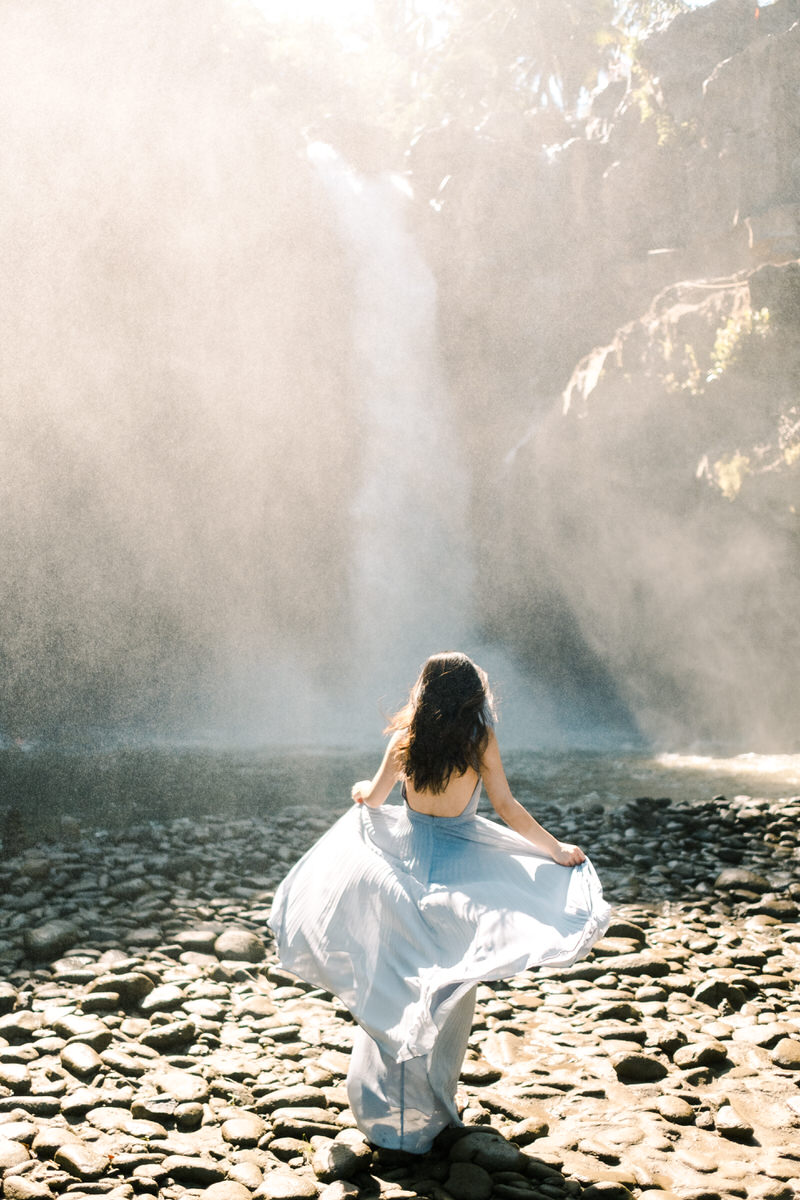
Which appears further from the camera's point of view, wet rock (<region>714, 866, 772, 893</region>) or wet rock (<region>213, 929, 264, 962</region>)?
wet rock (<region>714, 866, 772, 893</region>)

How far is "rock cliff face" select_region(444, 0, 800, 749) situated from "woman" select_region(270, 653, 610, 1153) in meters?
13.5

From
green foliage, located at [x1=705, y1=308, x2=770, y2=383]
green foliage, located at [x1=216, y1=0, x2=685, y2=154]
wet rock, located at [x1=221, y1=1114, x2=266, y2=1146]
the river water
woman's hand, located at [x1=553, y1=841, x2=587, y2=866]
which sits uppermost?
green foliage, located at [x1=216, y1=0, x2=685, y2=154]

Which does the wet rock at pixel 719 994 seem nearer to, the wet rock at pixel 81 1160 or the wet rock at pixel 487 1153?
the wet rock at pixel 487 1153

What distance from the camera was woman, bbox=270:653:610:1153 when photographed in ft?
9.15

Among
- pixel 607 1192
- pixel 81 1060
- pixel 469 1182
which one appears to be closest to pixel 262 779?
pixel 81 1060

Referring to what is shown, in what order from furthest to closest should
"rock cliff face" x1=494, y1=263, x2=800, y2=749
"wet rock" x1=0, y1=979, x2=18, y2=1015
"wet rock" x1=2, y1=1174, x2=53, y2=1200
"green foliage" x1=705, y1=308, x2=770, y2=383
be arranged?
"rock cliff face" x1=494, y1=263, x2=800, y2=749
"green foliage" x1=705, y1=308, x2=770, y2=383
"wet rock" x1=0, y1=979, x2=18, y2=1015
"wet rock" x1=2, y1=1174, x2=53, y2=1200

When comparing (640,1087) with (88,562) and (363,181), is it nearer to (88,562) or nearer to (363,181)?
(88,562)

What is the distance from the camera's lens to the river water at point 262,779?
9836 mm

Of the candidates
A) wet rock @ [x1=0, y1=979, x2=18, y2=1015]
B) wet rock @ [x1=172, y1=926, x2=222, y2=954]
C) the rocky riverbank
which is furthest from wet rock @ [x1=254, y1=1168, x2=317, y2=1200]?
wet rock @ [x1=172, y1=926, x2=222, y2=954]

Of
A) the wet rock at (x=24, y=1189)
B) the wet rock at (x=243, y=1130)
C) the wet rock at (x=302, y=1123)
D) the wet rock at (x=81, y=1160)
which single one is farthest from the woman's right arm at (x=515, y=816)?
the wet rock at (x=24, y=1189)

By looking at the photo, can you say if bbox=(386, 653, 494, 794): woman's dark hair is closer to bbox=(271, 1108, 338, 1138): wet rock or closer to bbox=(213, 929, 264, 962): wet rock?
bbox=(271, 1108, 338, 1138): wet rock

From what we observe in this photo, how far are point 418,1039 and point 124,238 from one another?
21141 mm

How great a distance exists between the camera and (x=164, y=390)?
20.2 metres

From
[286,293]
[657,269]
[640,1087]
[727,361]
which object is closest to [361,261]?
[286,293]
